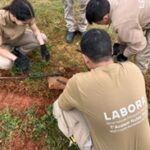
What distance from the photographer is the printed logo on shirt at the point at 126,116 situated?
119 inches

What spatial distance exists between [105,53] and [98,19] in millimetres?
731

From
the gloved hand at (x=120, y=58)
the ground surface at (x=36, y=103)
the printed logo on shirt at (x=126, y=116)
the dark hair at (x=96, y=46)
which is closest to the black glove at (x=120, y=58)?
the gloved hand at (x=120, y=58)

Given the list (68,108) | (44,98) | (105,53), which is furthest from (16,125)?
(105,53)

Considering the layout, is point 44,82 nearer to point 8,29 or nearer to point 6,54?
point 6,54

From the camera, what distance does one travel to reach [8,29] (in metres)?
4.38

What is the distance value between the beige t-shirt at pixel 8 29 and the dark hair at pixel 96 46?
4.58 feet

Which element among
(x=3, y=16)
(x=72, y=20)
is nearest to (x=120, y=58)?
(x=72, y=20)

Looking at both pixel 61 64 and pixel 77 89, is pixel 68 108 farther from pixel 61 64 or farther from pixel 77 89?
pixel 61 64

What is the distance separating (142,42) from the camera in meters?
4.00

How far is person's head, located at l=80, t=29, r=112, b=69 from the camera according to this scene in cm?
311

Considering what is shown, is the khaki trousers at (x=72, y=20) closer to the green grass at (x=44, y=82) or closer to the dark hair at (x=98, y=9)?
the green grass at (x=44, y=82)

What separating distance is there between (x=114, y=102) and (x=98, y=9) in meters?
1.11

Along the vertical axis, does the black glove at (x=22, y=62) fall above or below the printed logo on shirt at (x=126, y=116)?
below

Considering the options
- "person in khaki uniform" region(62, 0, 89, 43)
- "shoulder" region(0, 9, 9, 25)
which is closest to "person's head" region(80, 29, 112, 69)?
"shoulder" region(0, 9, 9, 25)
